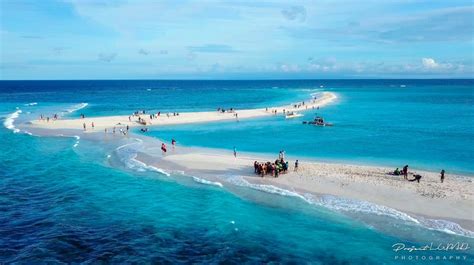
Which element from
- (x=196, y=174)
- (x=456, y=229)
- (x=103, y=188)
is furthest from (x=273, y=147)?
(x=456, y=229)

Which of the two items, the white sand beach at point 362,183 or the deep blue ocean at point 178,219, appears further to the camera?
the white sand beach at point 362,183

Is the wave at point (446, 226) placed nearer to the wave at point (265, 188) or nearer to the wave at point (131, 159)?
the wave at point (265, 188)

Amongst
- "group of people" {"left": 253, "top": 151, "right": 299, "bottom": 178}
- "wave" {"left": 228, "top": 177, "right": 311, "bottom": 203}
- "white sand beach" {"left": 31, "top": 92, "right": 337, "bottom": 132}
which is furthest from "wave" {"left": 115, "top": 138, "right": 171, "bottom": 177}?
"white sand beach" {"left": 31, "top": 92, "right": 337, "bottom": 132}
